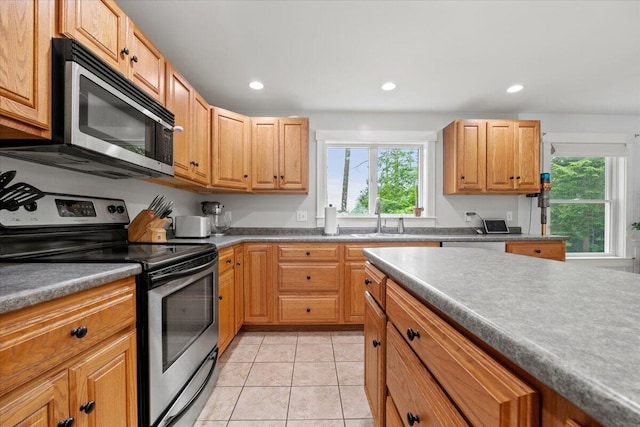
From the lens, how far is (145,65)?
1.66 m

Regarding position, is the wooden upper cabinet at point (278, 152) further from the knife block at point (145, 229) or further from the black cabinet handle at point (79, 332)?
the black cabinet handle at point (79, 332)

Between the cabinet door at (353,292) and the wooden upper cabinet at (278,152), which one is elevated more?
the wooden upper cabinet at (278,152)

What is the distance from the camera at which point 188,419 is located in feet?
4.46

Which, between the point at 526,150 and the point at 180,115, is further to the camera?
the point at 526,150

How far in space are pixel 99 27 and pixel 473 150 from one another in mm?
3188

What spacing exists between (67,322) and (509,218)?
12.9ft

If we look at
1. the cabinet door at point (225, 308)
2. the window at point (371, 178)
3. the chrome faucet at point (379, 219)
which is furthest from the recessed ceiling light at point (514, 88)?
the cabinet door at point (225, 308)

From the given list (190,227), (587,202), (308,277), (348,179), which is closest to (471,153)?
(348,179)

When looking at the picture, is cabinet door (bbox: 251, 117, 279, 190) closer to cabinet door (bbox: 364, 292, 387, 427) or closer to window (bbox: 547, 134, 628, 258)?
cabinet door (bbox: 364, 292, 387, 427)

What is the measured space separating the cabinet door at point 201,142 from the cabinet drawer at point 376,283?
1.67 meters

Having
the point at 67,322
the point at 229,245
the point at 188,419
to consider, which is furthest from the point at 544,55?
the point at 188,419

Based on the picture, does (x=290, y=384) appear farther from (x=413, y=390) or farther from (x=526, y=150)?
A: (x=526, y=150)

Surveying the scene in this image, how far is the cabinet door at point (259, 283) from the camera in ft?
8.39

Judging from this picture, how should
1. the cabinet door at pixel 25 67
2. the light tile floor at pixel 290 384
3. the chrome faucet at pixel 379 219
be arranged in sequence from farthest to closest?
the chrome faucet at pixel 379 219 < the light tile floor at pixel 290 384 < the cabinet door at pixel 25 67
